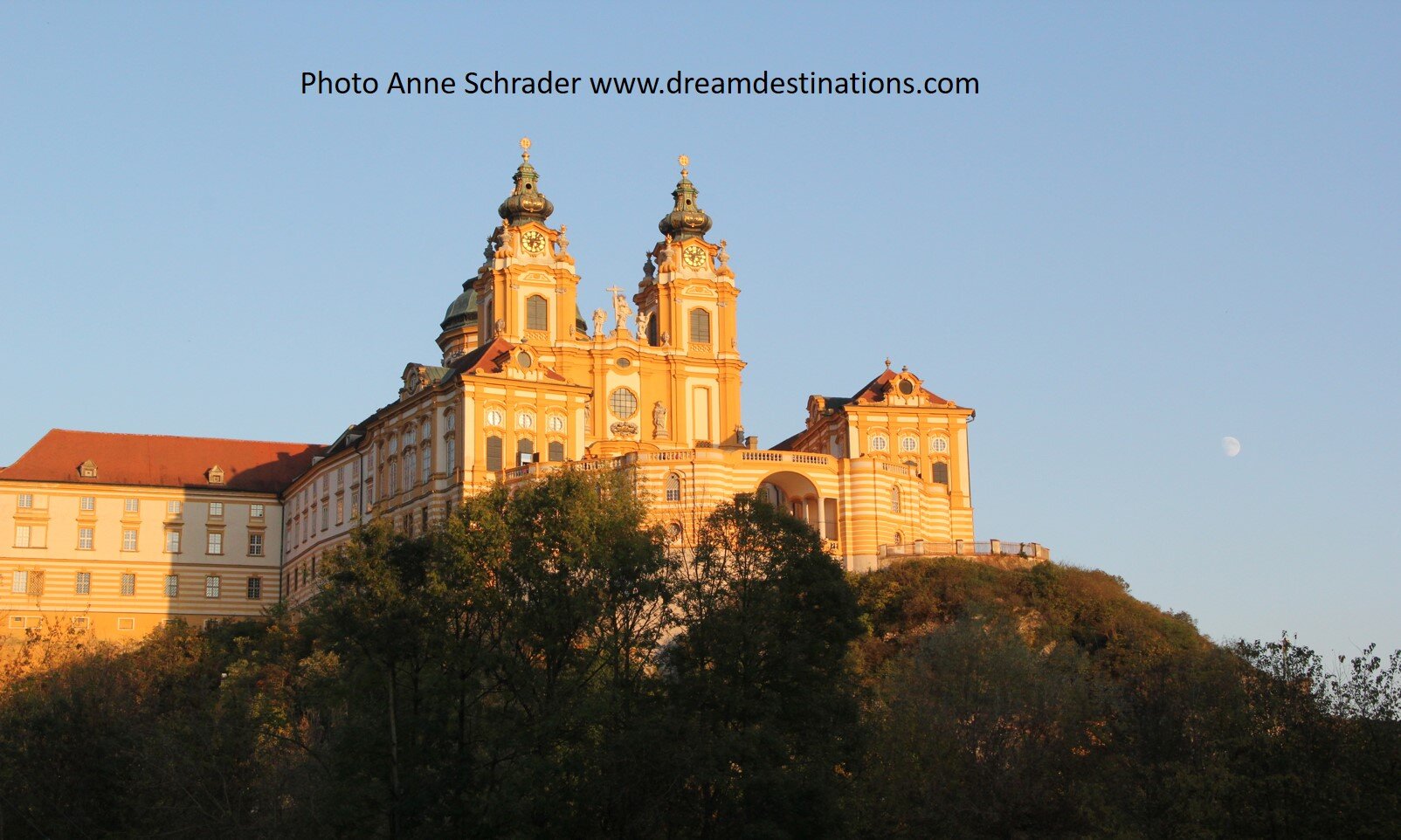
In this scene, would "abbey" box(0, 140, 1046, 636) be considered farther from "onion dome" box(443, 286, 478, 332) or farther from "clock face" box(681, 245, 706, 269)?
"onion dome" box(443, 286, 478, 332)

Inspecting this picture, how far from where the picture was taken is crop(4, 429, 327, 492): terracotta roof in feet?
316

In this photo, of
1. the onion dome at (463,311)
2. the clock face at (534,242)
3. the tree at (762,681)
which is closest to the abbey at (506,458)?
the clock face at (534,242)

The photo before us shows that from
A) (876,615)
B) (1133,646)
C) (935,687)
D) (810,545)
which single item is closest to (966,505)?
(876,615)

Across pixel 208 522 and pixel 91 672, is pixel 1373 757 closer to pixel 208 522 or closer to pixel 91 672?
pixel 91 672

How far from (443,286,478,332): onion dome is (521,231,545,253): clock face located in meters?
15.7

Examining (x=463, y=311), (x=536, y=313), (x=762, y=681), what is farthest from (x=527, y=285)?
(x=762, y=681)

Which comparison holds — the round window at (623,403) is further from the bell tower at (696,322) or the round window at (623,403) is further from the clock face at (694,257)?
the clock face at (694,257)

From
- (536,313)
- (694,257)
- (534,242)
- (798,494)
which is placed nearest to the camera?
(798,494)

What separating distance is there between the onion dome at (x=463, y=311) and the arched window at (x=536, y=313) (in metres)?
16.3

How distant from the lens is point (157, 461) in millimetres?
99625

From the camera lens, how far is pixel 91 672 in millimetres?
69312

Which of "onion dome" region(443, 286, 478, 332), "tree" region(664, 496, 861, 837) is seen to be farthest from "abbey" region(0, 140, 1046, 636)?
"tree" region(664, 496, 861, 837)

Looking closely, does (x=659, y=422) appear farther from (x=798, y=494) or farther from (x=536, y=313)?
(x=798, y=494)

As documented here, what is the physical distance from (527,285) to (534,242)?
8.19 feet
